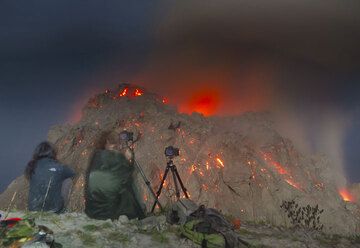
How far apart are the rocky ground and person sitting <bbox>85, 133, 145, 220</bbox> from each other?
25cm

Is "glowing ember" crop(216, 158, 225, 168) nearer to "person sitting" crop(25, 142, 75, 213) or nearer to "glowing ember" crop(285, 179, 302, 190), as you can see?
"glowing ember" crop(285, 179, 302, 190)

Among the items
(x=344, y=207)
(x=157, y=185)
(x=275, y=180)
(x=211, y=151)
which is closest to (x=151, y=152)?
(x=157, y=185)

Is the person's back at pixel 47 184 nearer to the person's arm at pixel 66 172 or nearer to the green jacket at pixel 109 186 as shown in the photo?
the person's arm at pixel 66 172

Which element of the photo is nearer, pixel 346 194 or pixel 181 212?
pixel 181 212

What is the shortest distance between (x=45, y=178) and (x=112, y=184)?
5.34 ft

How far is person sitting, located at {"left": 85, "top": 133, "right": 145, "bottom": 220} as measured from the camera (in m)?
8.61

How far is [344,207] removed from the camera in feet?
44.6

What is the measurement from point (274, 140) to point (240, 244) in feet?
23.8

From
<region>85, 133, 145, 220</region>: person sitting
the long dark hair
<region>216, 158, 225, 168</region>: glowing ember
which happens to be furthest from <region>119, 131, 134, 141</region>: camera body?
<region>216, 158, 225, 168</region>: glowing ember

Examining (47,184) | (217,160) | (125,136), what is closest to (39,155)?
(47,184)

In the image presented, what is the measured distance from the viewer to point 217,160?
45.4ft

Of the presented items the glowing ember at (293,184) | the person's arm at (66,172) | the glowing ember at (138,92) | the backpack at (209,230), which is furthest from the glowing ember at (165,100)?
the backpack at (209,230)

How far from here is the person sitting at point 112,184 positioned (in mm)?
8609

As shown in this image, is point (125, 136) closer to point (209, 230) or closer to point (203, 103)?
point (209, 230)
